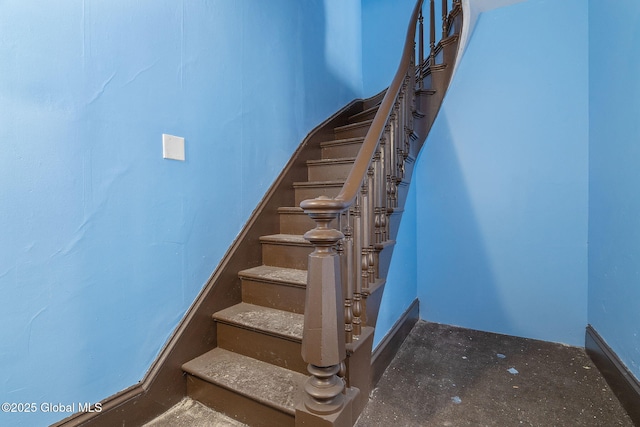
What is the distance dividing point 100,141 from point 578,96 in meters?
2.67

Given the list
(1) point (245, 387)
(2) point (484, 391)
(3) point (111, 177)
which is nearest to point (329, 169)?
(3) point (111, 177)

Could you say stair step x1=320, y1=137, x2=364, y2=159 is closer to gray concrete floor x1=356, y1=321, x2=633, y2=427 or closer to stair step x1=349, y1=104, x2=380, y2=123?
stair step x1=349, y1=104, x2=380, y2=123

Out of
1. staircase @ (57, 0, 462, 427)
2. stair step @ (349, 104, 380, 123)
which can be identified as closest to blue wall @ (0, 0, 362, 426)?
staircase @ (57, 0, 462, 427)

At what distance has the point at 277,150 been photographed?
217 cm

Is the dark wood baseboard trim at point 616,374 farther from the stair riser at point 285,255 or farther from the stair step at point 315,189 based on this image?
the stair step at point 315,189

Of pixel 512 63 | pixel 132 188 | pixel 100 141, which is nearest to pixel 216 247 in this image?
pixel 132 188

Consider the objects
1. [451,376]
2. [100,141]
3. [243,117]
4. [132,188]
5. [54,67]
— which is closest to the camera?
[54,67]

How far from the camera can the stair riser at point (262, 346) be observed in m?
1.39

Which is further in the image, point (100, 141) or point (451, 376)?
point (451, 376)

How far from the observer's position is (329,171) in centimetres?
233

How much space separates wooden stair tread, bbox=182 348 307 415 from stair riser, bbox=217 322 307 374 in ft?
0.08

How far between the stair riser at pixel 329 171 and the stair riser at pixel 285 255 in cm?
70

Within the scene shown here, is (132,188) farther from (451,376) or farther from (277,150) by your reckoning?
(451,376)

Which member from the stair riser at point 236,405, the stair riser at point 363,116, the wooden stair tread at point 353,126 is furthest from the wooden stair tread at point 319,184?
the stair riser at point 236,405
